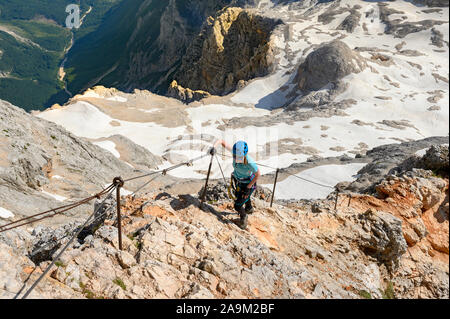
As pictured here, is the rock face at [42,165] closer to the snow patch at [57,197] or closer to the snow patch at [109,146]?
the snow patch at [57,197]

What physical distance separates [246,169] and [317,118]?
41.9 metres

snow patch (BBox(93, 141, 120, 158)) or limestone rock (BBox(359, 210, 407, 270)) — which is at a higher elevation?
limestone rock (BBox(359, 210, 407, 270))

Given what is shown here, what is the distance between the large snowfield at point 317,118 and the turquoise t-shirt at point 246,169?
14.0 meters

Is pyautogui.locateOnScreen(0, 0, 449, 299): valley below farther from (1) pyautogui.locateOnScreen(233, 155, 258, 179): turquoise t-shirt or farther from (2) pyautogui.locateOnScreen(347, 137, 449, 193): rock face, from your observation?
(1) pyautogui.locateOnScreen(233, 155, 258, 179): turquoise t-shirt

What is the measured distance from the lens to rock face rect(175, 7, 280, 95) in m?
79.3

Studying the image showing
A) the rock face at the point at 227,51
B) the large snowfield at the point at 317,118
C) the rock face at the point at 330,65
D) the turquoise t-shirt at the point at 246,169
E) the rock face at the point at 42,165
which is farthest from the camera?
the rock face at the point at 227,51

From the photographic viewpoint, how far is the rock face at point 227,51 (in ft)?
260

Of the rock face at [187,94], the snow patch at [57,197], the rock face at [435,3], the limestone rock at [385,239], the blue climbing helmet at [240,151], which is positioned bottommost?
the rock face at [187,94]

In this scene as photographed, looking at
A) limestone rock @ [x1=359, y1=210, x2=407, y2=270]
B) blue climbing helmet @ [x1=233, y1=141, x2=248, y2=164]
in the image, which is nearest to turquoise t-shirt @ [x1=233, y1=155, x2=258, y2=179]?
blue climbing helmet @ [x1=233, y1=141, x2=248, y2=164]

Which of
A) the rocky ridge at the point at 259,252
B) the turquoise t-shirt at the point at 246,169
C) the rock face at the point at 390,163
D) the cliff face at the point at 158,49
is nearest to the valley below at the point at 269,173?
the rocky ridge at the point at 259,252

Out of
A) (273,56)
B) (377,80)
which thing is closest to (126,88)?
(273,56)

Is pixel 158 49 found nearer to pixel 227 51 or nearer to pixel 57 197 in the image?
pixel 227 51

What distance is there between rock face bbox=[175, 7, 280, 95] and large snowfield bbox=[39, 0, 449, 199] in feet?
30.3
